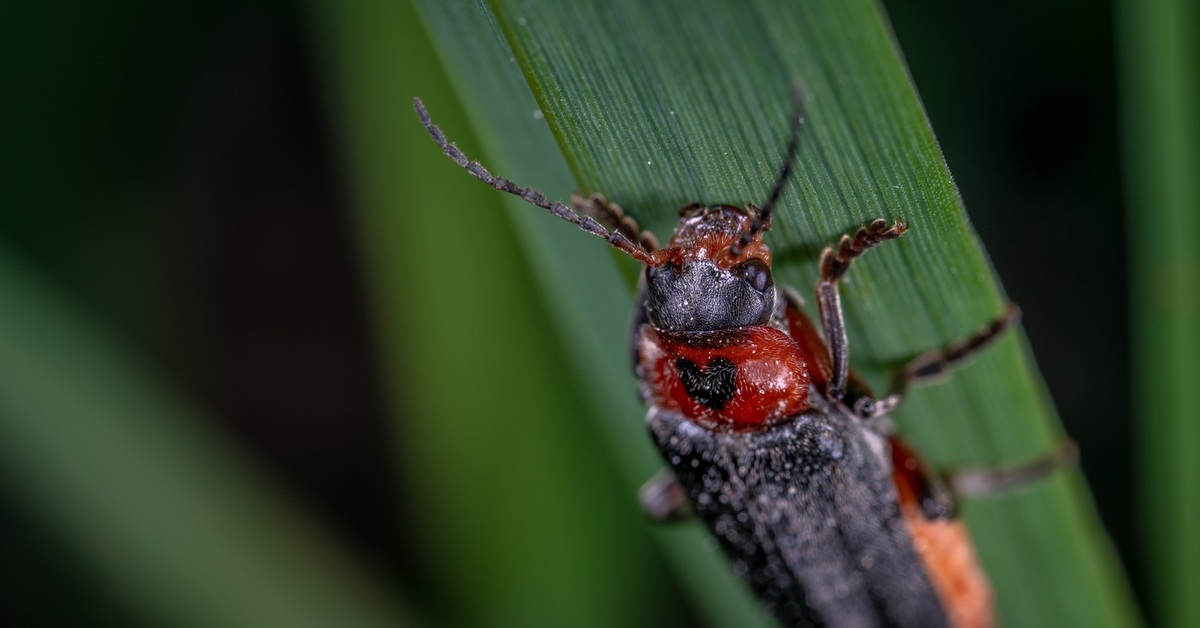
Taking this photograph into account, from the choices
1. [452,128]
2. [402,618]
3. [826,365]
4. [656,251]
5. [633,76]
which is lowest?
[402,618]

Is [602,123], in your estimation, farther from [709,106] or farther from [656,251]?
[656,251]

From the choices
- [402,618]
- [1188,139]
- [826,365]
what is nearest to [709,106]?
[826,365]

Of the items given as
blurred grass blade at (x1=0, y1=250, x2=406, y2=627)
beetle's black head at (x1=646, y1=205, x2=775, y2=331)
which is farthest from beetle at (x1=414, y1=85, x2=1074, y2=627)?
blurred grass blade at (x1=0, y1=250, x2=406, y2=627)

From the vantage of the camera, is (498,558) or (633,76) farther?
(498,558)

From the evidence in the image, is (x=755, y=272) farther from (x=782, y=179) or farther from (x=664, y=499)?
(x=664, y=499)

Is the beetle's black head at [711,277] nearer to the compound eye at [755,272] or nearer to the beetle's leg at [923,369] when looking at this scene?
the compound eye at [755,272]

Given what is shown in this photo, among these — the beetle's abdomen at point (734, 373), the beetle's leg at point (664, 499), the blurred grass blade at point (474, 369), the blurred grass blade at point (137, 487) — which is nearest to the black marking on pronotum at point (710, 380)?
the beetle's abdomen at point (734, 373)
